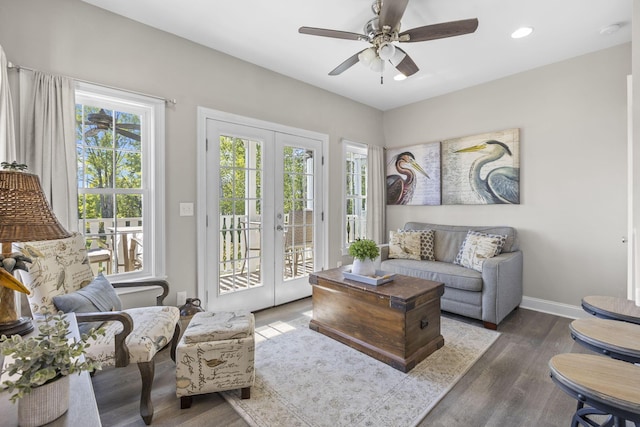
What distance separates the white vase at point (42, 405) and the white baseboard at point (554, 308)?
13.8 feet

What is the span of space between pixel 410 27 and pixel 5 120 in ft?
10.3

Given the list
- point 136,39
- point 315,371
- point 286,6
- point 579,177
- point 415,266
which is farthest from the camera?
point 415,266

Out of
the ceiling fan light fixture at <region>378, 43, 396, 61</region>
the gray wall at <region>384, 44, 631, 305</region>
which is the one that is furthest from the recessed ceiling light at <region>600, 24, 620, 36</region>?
the ceiling fan light fixture at <region>378, 43, 396, 61</region>

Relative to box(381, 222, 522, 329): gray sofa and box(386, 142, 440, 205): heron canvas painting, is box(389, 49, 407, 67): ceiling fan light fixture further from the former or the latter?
box(386, 142, 440, 205): heron canvas painting

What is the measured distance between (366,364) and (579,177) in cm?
302

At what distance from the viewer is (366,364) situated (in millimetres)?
2289

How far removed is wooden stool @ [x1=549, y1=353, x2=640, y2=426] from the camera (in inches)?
40.2

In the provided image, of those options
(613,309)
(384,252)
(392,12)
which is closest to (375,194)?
(384,252)

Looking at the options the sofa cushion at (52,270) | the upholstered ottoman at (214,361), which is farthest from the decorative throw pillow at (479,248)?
the sofa cushion at (52,270)

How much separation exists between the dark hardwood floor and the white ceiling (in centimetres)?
281

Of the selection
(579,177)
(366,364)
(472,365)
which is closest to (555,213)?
(579,177)

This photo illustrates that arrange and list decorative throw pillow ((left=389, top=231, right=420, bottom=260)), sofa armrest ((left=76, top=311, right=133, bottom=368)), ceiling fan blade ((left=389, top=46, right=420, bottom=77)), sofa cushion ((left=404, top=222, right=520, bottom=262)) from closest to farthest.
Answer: sofa armrest ((left=76, top=311, right=133, bottom=368))
ceiling fan blade ((left=389, top=46, right=420, bottom=77))
sofa cushion ((left=404, top=222, right=520, bottom=262))
decorative throw pillow ((left=389, top=231, right=420, bottom=260))

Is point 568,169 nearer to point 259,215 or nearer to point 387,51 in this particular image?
point 387,51

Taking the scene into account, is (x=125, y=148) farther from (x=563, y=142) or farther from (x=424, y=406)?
(x=563, y=142)
